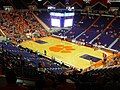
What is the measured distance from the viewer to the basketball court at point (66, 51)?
1278 inches

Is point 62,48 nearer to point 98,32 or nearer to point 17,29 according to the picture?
point 98,32

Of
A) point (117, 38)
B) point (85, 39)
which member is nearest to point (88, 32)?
point (85, 39)

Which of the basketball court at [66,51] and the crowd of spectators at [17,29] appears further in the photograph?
the crowd of spectators at [17,29]

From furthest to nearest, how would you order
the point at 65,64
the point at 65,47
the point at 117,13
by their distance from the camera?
the point at 117,13 → the point at 65,47 → the point at 65,64

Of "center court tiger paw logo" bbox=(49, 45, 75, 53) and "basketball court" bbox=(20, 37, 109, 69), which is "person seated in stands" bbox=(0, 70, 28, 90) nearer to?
"basketball court" bbox=(20, 37, 109, 69)

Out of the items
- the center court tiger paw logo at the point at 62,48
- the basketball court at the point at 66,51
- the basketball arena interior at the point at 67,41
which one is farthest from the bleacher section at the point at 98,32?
the center court tiger paw logo at the point at 62,48

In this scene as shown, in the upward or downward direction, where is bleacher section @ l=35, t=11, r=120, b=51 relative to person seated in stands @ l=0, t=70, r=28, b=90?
downward

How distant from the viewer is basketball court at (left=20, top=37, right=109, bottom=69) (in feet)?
107

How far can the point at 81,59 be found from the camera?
33.4 meters

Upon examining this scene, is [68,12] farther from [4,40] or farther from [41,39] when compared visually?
Answer: [4,40]

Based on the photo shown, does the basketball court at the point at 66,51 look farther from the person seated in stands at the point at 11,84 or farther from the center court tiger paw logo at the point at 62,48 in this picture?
the person seated in stands at the point at 11,84

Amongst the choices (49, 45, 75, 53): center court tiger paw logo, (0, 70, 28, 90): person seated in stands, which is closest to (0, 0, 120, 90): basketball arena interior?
(49, 45, 75, 53): center court tiger paw logo

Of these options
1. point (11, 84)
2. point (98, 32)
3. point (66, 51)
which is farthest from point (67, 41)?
point (11, 84)

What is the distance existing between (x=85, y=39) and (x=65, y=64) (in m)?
13.7
